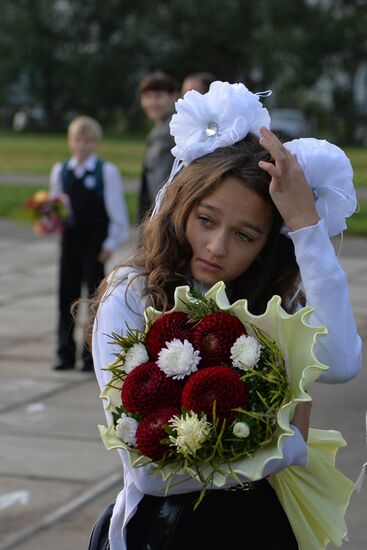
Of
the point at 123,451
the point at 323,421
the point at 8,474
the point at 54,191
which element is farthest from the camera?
the point at 54,191

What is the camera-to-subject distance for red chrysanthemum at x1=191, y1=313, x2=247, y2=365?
240cm

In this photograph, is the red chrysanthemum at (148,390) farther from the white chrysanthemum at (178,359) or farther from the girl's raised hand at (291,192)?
the girl's raised hand at (291,192)

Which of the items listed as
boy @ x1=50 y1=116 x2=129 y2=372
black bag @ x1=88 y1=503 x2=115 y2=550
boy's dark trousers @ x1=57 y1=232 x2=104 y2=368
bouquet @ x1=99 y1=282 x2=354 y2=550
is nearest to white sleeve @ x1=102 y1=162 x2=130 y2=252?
boy @ x1=50 y1=116 x2=129 y2=372

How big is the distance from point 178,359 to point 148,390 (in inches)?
3.5

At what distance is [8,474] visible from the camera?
580 centimetres

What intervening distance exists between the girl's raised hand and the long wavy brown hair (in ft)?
0.31

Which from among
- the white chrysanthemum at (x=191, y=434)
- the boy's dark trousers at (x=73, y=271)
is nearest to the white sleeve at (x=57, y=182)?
the boy's dark trousers at (x=73, y=271)

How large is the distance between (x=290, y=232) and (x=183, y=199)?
0.29 m

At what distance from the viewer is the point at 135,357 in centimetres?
244

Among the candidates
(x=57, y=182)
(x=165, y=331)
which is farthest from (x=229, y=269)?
(x=57, y=182)

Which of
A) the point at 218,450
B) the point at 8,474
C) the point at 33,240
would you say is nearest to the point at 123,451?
the point at 218,450

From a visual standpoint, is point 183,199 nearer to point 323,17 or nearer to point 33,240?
point 33,240

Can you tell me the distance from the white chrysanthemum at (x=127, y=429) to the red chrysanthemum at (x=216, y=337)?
0.20 meters

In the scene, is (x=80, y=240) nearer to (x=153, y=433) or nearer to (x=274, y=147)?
(x=274, y=147)
